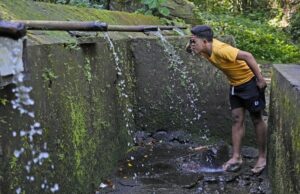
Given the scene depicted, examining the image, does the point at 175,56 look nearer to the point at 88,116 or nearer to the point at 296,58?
the point at 88,116

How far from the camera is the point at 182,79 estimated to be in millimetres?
6309

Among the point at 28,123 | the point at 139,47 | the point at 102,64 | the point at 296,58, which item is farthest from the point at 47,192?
the point at 296,58

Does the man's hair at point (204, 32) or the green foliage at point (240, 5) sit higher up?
the man's hair at point (204, 32)

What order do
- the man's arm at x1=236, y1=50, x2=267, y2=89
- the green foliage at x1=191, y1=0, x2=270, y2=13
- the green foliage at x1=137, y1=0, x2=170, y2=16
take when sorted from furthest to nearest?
the green foliage at x1=191, y1=0, x2=270, y2=13
the green foliage at x1=137, y1=0, x2=170, y2=16
the man's arm at x1=236, y1=50, x2=267, y2=89

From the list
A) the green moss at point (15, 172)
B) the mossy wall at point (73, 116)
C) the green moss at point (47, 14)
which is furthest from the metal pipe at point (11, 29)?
the green moss at point (47, 14)

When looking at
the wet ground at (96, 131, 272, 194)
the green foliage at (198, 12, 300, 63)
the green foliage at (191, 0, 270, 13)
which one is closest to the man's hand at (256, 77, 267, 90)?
the wet ground at (96, 131, 272, 194)

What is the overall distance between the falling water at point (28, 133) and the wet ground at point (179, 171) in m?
1.18

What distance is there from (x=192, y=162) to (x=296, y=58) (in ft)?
23.4

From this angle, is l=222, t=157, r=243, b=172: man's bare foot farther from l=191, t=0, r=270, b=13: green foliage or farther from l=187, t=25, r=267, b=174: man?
l=191, t=0, r=270, b=13: green foliage

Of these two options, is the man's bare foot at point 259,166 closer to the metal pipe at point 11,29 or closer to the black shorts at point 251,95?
the black shorts at point 251,95

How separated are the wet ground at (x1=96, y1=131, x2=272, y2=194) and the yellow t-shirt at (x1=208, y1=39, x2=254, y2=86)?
37.0 inches

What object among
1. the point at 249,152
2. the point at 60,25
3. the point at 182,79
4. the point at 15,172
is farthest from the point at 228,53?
the point at 15,172

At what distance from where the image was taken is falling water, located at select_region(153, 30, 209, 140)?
20.5ft

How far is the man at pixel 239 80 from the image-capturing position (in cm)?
513
